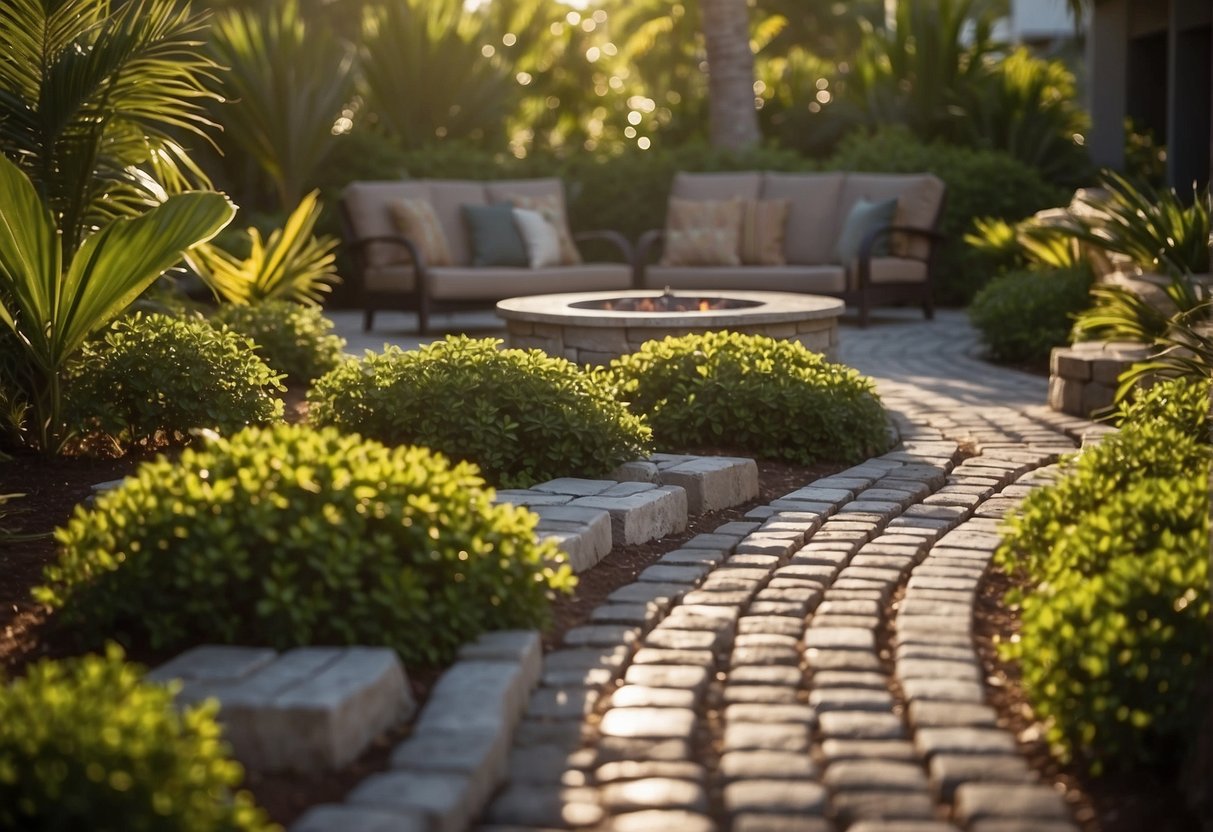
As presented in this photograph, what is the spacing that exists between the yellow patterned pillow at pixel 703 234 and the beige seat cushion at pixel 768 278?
192mm

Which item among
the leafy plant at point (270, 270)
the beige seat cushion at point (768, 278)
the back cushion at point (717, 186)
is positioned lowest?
the beige seat cushion at point (768, 278)

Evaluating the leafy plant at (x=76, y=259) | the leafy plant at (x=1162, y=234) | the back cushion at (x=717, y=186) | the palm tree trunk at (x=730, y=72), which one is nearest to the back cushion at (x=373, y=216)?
the back cushion at (x=717, y=186)

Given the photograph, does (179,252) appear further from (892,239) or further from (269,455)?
(892,239)

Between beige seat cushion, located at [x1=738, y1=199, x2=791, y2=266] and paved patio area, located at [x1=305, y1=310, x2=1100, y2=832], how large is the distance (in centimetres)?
614

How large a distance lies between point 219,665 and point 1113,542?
1.80 m

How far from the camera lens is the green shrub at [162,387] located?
477 cm

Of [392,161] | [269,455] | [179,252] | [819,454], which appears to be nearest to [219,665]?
[269,455]

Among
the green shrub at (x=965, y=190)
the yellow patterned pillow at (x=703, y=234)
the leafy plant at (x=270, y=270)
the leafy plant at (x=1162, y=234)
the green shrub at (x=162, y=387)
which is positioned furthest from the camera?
the green shrub at (x=965, y=190)

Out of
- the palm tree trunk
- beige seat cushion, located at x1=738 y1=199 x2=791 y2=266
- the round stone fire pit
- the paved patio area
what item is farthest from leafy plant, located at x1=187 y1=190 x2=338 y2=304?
the palm tree trunk

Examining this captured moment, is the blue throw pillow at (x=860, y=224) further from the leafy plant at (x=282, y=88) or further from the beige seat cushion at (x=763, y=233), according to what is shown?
the leafy plant at (x=282, y=88)

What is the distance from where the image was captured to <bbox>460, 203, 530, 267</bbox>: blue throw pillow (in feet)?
34.7

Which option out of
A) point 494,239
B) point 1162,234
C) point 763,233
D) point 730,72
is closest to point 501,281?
point 494,239

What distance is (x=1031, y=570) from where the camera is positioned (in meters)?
3.46

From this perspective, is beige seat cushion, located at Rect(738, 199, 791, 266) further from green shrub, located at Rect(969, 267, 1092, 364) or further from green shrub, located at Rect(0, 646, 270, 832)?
green shrub, located at Rect(0, 646, 270, 832)
